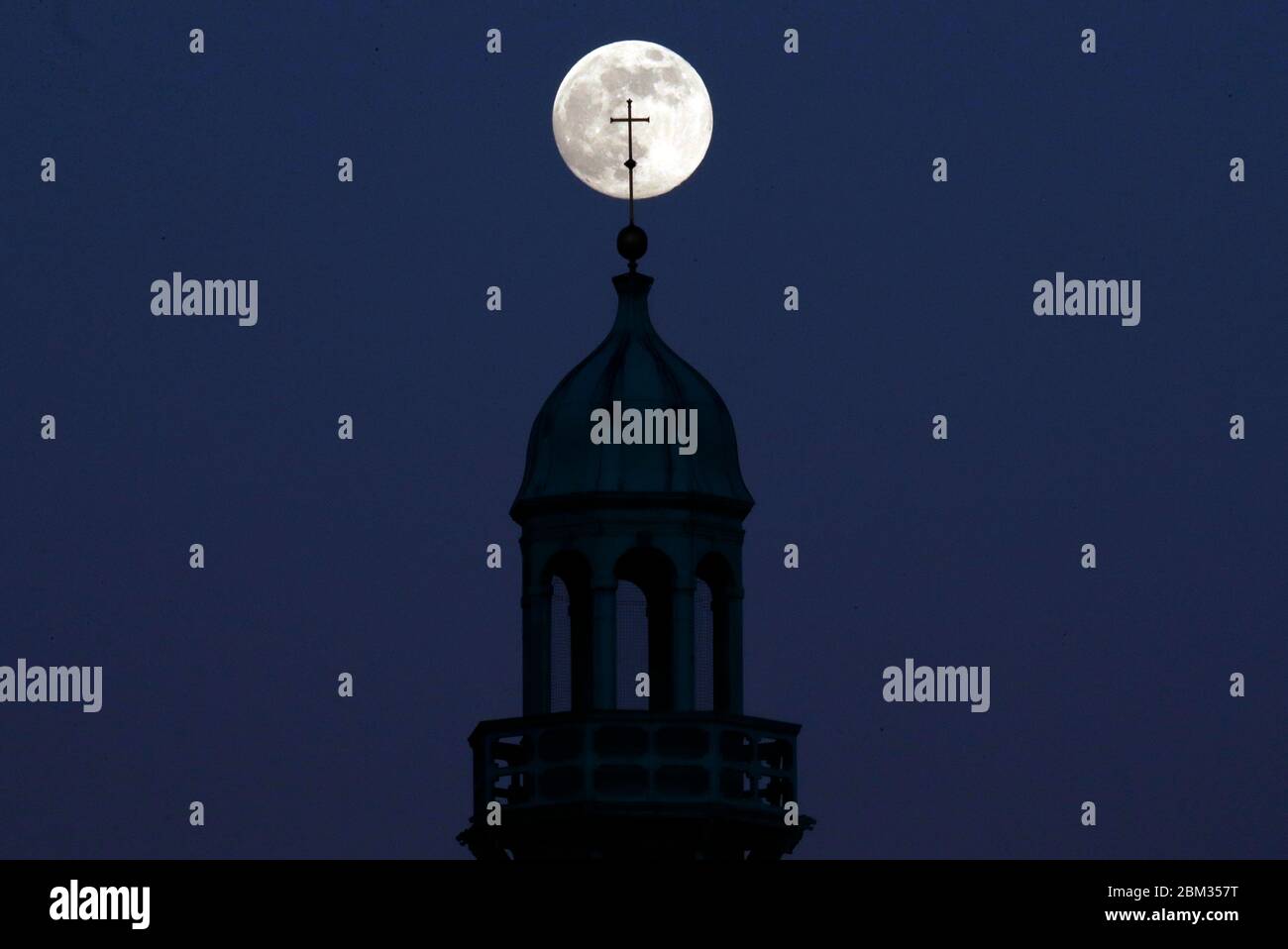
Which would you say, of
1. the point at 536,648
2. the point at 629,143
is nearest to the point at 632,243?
the point at 629,143

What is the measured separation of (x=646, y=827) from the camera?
82.4 m

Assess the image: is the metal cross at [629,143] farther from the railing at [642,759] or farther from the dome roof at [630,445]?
the railing at [642,759]

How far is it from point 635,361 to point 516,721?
591 centimetres

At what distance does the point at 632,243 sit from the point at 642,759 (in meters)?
8.45

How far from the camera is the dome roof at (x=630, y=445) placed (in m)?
83.9

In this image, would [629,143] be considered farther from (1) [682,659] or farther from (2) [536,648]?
(1) [682,659]

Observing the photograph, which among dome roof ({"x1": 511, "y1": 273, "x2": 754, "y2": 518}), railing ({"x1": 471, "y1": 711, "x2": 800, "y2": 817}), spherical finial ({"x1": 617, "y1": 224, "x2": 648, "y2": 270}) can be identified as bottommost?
railing ({"x1": 471, "y1": 711, "x2": 800, "y2": 817})

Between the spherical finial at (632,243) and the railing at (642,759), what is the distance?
7.58m

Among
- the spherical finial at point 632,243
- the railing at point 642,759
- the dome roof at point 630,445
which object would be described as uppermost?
the spherical finial at point 632,243

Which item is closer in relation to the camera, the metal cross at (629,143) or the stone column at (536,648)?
the stone column at (536,648)

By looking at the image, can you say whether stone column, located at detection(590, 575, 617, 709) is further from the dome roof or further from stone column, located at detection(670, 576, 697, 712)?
the dome roof

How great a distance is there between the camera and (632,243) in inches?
3381

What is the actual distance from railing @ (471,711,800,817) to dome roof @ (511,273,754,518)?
3.45m

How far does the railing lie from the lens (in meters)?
82.1
